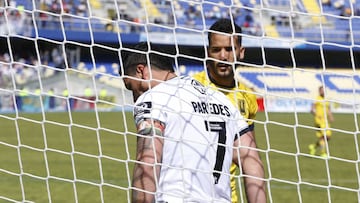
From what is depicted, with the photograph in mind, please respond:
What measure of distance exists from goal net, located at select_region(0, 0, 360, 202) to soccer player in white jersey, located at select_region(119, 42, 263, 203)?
296 millimetres

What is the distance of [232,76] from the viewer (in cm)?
439

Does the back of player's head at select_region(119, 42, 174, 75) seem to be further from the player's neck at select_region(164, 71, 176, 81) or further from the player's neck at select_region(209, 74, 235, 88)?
the player's neck at select_region(209, 74, 235, 88)

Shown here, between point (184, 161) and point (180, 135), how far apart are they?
0.13m

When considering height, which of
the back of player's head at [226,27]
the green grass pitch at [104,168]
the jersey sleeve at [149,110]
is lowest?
the jersey sleeve at [149,110]

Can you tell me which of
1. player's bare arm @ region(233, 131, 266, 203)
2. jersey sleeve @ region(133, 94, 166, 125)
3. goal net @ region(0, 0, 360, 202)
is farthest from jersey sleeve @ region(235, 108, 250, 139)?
jersey sleeve @ region(133, 94, 166, 125)

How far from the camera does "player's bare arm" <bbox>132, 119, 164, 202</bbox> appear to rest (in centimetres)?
302

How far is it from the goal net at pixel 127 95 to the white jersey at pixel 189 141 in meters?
0.34

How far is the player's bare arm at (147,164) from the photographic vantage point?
3020 millimetres

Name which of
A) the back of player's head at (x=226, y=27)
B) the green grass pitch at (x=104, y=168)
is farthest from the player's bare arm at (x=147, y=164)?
the back of player's head at (x=226, y=27)

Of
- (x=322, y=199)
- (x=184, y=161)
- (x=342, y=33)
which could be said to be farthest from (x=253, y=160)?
(x=342, y=33)

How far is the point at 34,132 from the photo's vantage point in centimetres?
1719

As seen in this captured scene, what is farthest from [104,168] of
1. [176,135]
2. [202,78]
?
[176,135]

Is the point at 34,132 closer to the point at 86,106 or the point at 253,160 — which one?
the point at 86,106

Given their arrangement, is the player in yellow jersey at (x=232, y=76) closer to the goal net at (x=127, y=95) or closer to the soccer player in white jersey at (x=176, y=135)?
the goal net at (x=127, y=95)
